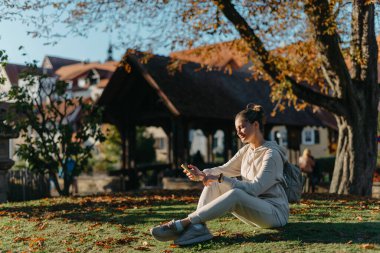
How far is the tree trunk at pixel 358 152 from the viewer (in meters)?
13.2

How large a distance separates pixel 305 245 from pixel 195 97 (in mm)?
15248

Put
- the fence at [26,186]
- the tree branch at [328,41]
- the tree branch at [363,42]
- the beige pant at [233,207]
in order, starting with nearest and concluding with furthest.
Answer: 1. the beige pant at [233,207]
2. the tree branch at [328,41]
3. the tree branch at [363,42]
4. the fence at [26,186]

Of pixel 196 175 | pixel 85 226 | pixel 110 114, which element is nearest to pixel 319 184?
pixel 110 114

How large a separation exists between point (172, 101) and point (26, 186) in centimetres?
568

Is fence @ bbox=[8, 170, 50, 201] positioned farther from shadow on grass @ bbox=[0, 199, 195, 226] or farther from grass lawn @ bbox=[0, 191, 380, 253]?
grass lawn @ bbox=[0, 191, 380, 253]

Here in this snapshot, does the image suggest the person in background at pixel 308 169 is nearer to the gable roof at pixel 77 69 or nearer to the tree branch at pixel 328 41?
the tree branch at pixel 328 41

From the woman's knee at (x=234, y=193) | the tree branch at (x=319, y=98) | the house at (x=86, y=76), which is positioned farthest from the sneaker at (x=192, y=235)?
the house at (x=86, y=76)

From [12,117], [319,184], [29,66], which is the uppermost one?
[29,66]

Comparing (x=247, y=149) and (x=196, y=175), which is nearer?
(x=196, y=175)

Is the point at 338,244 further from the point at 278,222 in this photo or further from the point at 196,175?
the point at 196,175

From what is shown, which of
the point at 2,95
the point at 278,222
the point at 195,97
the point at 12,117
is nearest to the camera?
the point at 278,222

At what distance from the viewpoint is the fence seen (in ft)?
52.1

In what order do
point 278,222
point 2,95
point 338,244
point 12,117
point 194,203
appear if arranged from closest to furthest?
point 338,244
point 278,222
point 194,203
point 2,95
point 12,117

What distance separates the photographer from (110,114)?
21.5 meters
